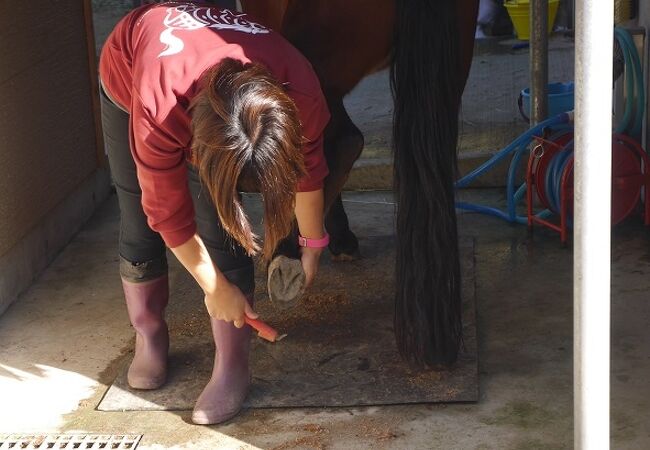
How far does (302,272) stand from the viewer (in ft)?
9.30

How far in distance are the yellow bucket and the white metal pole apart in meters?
5.50

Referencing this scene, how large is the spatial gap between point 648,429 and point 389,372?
0.76 m

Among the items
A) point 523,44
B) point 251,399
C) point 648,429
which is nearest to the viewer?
point 648,429

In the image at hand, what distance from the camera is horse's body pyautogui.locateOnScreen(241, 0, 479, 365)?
2.86 m

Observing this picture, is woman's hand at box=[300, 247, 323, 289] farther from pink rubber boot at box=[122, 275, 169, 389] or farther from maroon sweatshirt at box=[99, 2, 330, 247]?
pink rubber boot at box=[122, 275, 169, 389]

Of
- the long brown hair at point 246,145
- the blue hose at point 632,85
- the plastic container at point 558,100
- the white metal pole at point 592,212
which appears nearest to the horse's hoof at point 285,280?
the long brown hair at point 246,145

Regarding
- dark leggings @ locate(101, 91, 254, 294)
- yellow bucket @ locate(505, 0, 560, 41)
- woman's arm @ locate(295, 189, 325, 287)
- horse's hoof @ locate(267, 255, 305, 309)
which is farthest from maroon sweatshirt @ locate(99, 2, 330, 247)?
yellow bucket @ locate(505, 0, 560, 41)

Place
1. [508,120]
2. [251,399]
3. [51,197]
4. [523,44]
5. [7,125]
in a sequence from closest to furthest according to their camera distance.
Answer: [251,399], [7,125], [51,197], [508,120], [523,44]

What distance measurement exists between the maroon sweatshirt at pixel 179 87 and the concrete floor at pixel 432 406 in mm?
729

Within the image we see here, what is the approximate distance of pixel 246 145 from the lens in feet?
6.82

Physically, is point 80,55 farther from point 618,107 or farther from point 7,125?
point 618,107

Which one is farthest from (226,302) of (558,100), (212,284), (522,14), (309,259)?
(522,14)

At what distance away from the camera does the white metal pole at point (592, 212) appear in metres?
1.69

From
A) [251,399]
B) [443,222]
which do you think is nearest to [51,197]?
[251,399]
